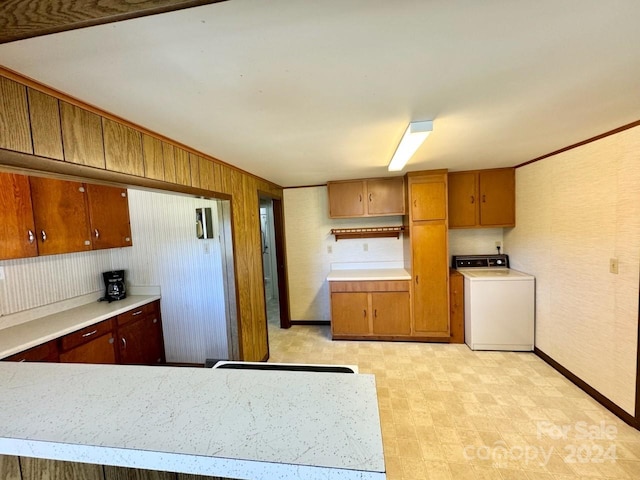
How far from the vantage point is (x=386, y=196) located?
3.50m

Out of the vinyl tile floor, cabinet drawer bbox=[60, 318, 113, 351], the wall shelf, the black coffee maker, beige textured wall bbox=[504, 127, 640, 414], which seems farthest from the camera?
the wall shelf

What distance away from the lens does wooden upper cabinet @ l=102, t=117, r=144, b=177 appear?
1292 millimetres

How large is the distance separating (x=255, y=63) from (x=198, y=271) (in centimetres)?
256

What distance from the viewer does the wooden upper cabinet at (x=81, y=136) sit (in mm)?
1114

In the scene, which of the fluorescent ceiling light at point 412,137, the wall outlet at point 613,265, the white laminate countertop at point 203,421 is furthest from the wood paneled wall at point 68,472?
the wall outlet at point 613,265

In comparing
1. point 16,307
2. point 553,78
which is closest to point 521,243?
point 553,78

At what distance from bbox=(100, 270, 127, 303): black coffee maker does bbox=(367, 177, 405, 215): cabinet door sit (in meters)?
3.09

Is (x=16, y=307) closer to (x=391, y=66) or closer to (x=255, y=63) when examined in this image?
(x=255, y=63)

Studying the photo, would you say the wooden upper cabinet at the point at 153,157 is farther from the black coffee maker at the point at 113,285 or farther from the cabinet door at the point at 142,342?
the black coffee maker at the point at 113,285

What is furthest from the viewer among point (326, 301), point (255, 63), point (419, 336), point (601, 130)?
point (326, 301)

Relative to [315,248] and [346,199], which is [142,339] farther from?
[346,199]

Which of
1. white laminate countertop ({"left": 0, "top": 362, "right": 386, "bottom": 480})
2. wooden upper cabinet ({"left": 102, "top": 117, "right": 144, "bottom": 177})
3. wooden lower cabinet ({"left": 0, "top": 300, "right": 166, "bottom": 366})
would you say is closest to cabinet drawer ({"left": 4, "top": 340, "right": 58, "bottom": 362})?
wooden lower cabinet ({"left": 0, "top": 300, "right": 166, "bottom": 366})

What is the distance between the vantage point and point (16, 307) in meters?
2.14

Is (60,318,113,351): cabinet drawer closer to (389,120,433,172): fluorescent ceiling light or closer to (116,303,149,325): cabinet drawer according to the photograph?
(116,303,149,325): cabinet drawer
